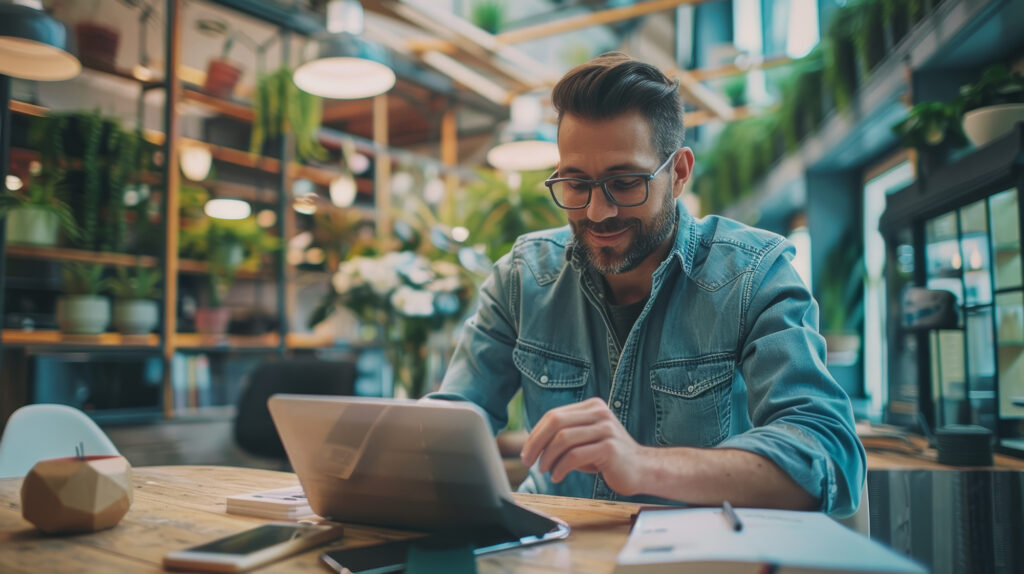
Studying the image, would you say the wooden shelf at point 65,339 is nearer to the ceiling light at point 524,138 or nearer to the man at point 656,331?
the ceiling light at point 524,138

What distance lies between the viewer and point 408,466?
2.96 feet

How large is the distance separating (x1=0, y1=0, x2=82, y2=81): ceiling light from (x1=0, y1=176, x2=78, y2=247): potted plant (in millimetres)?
785

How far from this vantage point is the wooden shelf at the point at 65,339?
12.3 feet

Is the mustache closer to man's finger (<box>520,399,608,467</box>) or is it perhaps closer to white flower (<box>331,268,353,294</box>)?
man's finger (<box>520,399,608,467</box>)

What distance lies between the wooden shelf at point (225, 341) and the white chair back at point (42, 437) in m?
2.91

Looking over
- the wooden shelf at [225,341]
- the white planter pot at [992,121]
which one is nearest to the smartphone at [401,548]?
the white planter pot at [992,121]

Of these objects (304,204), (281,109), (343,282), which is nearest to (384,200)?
(304,204)

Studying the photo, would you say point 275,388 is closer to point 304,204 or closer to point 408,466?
point 304,204

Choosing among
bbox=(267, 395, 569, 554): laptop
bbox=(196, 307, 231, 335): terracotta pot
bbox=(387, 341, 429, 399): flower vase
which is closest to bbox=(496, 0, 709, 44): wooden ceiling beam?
bbox=(387, 341, 429, 399): flower vase

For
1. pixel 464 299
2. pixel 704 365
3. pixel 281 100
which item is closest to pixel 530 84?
pixel 281 100

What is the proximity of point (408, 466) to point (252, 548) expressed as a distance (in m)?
0.20

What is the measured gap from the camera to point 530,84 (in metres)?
5.62

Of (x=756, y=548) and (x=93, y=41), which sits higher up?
(x=93, y=41)

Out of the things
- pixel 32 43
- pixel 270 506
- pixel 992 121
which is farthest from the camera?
pixel 32 43
